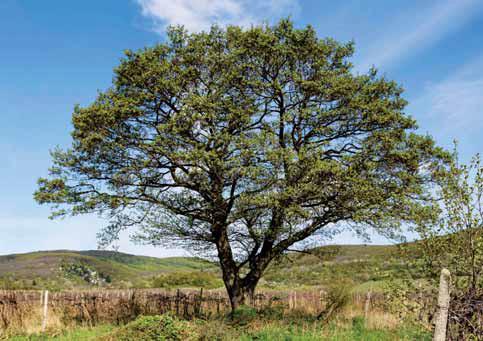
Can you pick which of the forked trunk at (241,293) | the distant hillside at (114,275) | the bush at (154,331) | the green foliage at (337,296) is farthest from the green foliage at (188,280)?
the bush at (154,331)

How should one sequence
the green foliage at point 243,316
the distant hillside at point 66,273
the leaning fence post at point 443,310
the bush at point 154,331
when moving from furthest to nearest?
the distant hillside at point 66,273, the green foliage at point 243,316, the bush at point 154,331, the leaning fence post at point 443,310

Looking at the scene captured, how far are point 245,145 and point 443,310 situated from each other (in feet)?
28.4

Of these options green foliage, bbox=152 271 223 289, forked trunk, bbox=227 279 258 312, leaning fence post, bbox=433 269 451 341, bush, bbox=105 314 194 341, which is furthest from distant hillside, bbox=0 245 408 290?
leaning fence post, bbox=433 269 451 341

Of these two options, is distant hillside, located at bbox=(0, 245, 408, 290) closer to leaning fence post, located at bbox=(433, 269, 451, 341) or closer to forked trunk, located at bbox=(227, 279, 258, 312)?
forked trunk, located at bbox=(227, 279, 258, 312)

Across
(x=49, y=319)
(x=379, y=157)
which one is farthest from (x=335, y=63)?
(x=49, y=319)

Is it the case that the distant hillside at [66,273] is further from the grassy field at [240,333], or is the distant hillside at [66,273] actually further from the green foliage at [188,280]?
the grassy field at [240,333]

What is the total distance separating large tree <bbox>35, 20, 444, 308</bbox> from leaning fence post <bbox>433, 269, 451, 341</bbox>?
7.24 m

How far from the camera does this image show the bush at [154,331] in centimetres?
959

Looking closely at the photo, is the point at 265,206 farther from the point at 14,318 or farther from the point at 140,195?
the point at 14,318

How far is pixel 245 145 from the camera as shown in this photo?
14.1m

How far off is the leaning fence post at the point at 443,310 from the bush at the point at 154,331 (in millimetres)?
5499

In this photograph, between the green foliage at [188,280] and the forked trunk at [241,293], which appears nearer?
the forked trunk at [241,293]

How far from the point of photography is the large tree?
47.1 ft

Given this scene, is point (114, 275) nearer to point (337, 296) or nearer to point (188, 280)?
point (188, 280)
